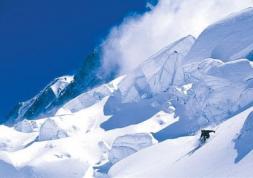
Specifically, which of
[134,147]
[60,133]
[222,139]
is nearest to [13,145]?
[60,133]

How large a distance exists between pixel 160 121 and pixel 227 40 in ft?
58.7

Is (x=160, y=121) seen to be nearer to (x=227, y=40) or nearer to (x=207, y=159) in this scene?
(x=227, y=40)

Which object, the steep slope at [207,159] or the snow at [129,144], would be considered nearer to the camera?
the steep slope at [207,159]

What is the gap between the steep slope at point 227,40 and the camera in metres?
98.8

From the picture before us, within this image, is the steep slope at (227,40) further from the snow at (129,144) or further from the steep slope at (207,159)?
the steep slope at (207,159)

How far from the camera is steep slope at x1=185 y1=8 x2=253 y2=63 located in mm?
98750

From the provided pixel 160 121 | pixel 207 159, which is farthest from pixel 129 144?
pixel 207 159

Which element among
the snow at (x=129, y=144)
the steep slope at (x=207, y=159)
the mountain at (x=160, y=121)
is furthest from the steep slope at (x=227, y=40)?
the steep slope at (x=207, y=159)

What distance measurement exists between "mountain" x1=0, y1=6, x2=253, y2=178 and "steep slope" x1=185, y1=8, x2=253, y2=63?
7.4 inches

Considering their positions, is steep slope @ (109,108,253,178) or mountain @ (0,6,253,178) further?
mountain @ (0,6,253,178)

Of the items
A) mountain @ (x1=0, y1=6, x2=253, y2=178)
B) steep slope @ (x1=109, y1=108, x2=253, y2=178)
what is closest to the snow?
mountain @ (x1=0, y1=6, x2=253, y2=178)

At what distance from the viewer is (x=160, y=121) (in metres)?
103

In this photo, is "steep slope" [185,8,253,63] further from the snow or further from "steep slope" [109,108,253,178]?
"steep slope" [109,108,253,178]

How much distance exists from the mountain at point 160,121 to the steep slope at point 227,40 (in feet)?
0.62
